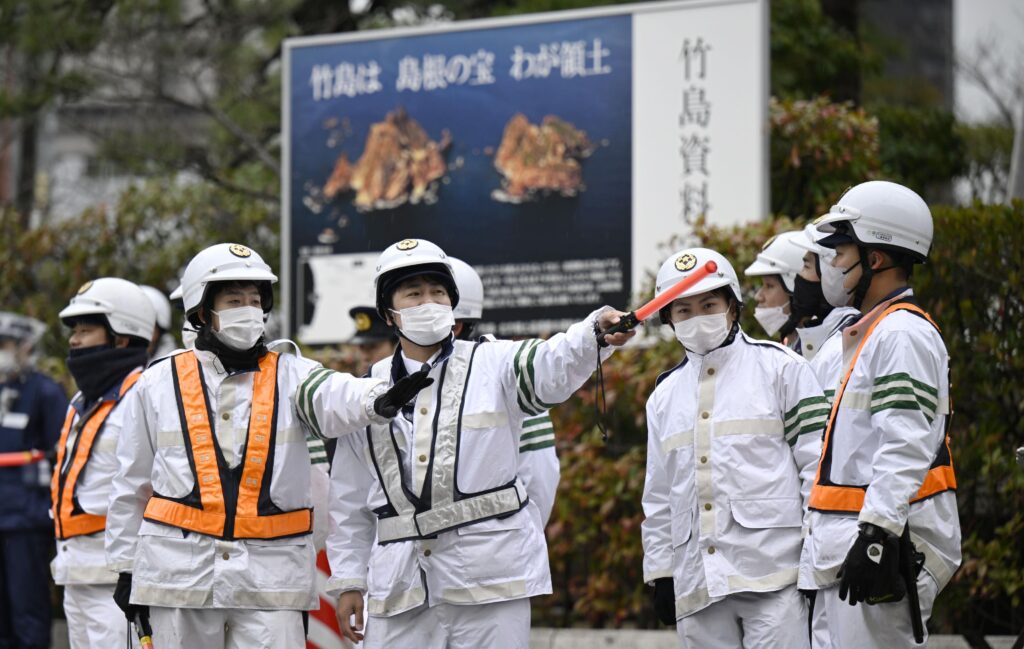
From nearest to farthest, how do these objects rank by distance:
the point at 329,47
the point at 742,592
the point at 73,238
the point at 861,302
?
the point at 861,302 → the point at 742,592 → the point at 329,47 → the point at 73,238

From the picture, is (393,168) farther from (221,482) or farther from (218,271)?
(221,482)

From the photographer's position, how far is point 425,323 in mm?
5891

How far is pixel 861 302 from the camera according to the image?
219 inches

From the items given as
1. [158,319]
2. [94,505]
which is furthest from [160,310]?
[94,505]

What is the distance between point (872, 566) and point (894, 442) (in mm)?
429

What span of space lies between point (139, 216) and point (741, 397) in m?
10.4

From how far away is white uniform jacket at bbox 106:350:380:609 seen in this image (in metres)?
5.85

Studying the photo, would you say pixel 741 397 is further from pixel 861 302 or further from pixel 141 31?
pixel 141 31

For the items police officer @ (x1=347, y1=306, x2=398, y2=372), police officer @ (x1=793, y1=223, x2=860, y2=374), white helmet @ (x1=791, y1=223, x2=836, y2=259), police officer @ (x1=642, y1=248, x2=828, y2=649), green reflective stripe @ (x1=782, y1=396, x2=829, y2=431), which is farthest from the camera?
police officer @ (x1=347, y1=306, x2=398, y2=372)

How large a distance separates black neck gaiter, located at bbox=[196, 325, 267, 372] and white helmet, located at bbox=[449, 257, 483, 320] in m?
1.73

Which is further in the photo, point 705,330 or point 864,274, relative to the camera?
point 705,330

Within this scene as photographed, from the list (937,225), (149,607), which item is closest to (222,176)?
(937,225)

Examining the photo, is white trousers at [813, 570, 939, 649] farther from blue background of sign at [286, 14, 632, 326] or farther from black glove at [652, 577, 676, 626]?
blue background of sign at [286, 14, 632, 326]

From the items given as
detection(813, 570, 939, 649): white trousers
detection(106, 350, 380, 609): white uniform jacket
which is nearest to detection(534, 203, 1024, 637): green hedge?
detection(813, 570, 939, 649): white trousers
